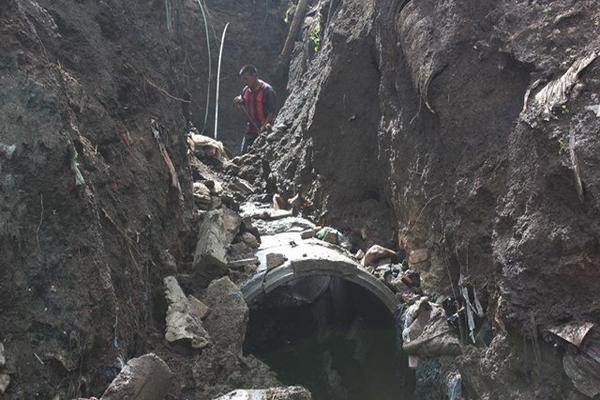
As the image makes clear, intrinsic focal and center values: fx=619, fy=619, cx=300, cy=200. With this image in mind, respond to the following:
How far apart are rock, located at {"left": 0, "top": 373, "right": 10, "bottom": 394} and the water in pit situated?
356 cm

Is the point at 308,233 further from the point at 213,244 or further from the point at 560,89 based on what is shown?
the point at 560,89

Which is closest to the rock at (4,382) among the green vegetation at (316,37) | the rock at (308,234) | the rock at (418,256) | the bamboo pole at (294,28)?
the rock at (418,256)

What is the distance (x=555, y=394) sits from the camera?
4.12 metres

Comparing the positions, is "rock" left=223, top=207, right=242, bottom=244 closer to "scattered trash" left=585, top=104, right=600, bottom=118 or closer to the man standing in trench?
the man standing in trench

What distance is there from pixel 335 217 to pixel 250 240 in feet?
4.81

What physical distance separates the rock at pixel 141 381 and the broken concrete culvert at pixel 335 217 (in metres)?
0.21

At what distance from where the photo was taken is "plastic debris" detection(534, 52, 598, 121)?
14.0 ft

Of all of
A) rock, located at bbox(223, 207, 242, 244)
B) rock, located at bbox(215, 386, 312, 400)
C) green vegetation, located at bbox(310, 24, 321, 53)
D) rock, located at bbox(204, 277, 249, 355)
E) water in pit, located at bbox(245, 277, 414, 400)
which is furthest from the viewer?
Answer: green vegetation, located at bbox(310, 24, 321, 53)

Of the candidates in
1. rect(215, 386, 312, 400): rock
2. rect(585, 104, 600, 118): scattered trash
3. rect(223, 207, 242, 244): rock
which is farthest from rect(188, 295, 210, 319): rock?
rect(585, 104, 600, 118): scattered trash

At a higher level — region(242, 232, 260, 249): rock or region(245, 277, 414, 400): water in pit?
region(242, 232, 260, 249): rock

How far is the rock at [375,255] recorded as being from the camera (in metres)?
7.09

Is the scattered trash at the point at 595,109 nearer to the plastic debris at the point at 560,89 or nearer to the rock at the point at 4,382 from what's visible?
the plastic debris at the point at 560,89

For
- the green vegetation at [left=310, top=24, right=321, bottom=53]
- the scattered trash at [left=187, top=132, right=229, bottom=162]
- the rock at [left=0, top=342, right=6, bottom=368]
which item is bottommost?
the rock at [left=0, top=342, right=6, bottom=368]

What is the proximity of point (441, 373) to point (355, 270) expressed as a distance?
1.52 meters
